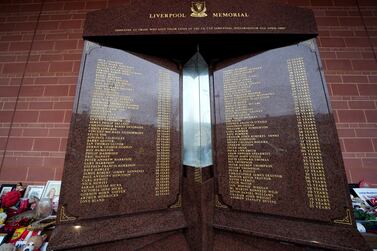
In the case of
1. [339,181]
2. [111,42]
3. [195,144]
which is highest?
[111,42]

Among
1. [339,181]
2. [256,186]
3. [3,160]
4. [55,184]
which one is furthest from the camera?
[3,160]

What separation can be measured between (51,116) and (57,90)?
1.36 feet

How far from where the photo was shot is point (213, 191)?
1.65 metres

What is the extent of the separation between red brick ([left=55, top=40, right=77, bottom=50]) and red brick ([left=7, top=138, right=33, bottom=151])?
1536 mm

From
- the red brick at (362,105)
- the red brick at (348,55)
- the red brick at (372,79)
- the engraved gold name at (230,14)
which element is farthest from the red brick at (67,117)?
the red brick at (372,79)

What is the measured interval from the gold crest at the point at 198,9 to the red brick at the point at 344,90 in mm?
2265

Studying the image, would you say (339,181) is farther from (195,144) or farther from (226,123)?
(195,144)

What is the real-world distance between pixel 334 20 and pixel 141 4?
313 cm

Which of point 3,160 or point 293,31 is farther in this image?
point 3,160

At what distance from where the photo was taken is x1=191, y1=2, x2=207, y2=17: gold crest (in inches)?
66.8

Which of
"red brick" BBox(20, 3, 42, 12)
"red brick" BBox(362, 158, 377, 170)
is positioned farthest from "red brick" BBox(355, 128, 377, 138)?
"red brick" BBox(20, 3, 42, 12)

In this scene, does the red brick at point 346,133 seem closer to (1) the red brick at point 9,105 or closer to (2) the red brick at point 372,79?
(2) the red brick at point 372,79

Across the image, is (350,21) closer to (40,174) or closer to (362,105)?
(362,105)

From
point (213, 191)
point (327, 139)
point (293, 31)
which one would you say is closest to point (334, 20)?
point (293, 31)
